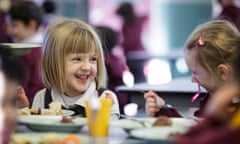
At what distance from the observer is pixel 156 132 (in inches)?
65.7

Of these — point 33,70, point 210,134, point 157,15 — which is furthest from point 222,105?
point 157,15

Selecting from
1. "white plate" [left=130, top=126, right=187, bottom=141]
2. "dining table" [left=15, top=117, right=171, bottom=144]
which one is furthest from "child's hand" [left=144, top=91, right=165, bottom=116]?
"white plate" [left=130, top=126, right=187, bottom=141]

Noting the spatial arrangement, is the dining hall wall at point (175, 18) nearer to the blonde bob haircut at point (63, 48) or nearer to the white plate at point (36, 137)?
the blonde bob haircut at point (63, 48)

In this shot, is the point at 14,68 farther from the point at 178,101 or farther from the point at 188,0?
the point at 188,0

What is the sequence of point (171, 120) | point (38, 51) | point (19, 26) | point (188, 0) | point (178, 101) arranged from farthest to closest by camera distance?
point (188, 0) → point (19, 26) → point (38, 51) → point (178, 101) → point (171, 120)

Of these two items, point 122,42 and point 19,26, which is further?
point 122,42

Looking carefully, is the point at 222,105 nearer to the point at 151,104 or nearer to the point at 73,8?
the point at 151,104

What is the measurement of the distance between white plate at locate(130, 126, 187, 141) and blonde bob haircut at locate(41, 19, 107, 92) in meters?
0.68

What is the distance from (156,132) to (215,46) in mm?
741

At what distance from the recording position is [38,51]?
3766 mm

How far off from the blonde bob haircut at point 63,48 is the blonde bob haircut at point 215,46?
1.22ft

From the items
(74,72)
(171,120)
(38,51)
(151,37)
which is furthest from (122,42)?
(171,120)

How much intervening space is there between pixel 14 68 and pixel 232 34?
3.76ft

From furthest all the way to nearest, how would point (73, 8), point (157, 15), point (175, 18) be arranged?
point (73, 8) → point (157, 15) → point (175, 18)
